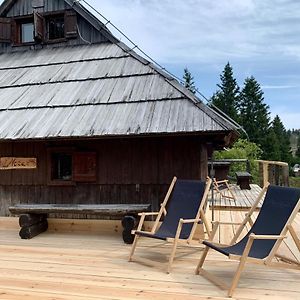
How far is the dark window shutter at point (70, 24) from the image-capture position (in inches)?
360

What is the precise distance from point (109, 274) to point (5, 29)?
795 centimetres

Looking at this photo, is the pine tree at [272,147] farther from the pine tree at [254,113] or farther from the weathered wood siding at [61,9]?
the weathered wood siding at [61,9]

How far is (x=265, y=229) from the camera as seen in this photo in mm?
4004

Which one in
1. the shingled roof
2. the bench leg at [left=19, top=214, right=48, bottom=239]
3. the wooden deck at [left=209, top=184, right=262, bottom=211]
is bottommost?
the wooden deck at [left=209, top=184, right=262, bottom=211]

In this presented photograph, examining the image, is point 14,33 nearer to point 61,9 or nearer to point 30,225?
point 61,9

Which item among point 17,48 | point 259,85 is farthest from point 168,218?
point 259,85

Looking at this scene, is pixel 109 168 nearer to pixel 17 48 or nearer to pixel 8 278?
pixel 8 278

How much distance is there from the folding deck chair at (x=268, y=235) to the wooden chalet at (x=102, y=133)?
176 centimetres

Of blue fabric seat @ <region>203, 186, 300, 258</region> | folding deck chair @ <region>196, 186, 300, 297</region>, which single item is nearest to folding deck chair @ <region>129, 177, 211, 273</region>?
folding deck chair @ <region>196, 186, 300, 297</region>

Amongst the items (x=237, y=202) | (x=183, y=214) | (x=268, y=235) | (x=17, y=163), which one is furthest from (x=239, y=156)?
(x=268, y=235)

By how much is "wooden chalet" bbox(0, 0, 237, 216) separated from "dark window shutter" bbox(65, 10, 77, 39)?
1319 mm

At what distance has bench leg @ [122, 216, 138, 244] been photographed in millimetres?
5738

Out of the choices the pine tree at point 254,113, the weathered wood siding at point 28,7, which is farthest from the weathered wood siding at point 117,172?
the pine tree at point 254,113

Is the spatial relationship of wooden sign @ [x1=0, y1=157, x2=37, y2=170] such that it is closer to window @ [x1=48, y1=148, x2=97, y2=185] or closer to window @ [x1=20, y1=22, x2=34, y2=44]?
window @ [x1=48, y1=148, x2=97, y2=185]
